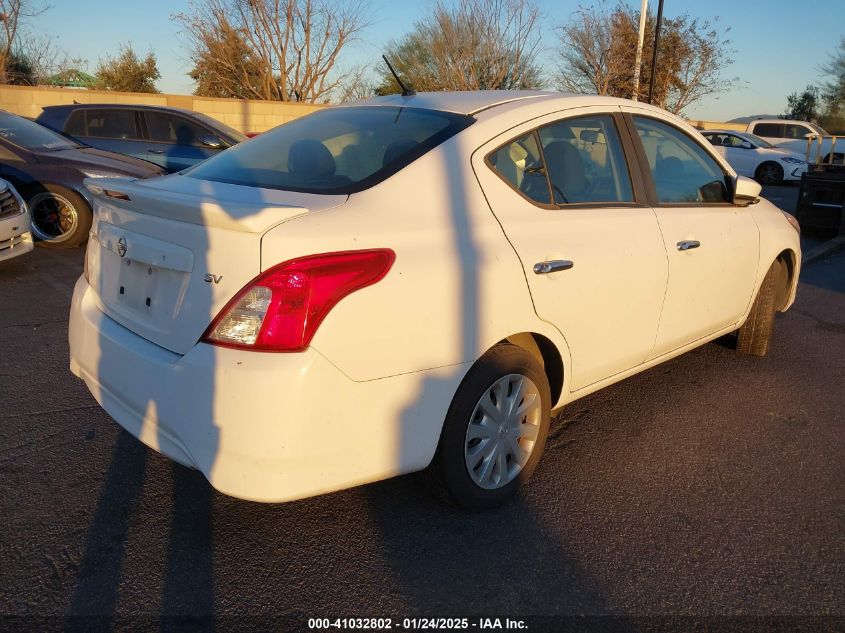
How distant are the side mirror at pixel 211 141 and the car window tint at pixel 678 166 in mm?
7356

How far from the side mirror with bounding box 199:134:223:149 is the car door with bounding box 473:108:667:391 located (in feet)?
24.7

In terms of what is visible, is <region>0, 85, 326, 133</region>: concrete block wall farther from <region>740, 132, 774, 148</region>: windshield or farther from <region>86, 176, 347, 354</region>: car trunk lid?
<region>86, 176, 347, 354</region>: car trunk lid

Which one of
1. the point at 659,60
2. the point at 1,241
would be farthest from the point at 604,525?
the point at 659,60

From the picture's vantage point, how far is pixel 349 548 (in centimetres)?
277

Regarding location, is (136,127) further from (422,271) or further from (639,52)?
(639,52)

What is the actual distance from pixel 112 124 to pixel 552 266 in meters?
9.57

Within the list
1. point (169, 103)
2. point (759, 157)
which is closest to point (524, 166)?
point (169, 103)

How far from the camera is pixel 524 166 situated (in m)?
3.11

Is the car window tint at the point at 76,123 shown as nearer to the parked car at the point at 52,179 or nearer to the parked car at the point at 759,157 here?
the parked car at the point at 52,179

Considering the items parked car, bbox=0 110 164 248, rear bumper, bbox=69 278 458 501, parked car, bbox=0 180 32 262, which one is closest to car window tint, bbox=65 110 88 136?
parked car, bbox=0 110 164 248

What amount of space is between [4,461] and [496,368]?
2.29m

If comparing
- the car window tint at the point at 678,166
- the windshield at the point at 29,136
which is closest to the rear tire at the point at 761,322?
the car window tint at the point at 678,166

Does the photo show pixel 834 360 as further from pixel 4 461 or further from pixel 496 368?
pixel 4 461

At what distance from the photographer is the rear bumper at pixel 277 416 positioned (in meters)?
2.27
